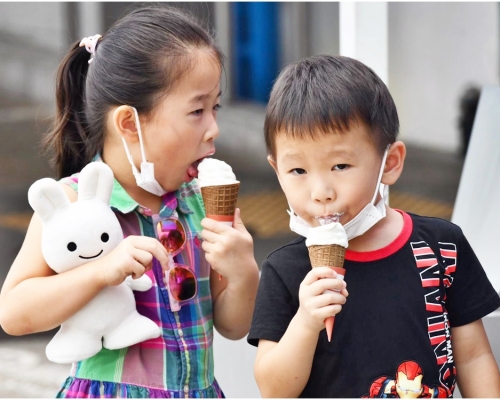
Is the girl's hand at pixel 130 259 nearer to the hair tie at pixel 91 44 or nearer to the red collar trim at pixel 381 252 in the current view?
the red collar trim at pixel 381 252

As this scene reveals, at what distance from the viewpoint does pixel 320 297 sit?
1.70m

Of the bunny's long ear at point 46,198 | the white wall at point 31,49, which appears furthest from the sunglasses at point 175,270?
the white wall at point 31,49

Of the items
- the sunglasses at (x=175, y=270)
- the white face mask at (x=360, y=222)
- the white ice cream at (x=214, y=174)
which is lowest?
the sunglasses at (x=175, y=270)

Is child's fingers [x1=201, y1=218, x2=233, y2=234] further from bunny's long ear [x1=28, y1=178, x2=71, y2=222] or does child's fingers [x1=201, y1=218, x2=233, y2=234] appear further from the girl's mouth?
bunny's long ear [x1=28, y1=178, x2=71, y2=222]

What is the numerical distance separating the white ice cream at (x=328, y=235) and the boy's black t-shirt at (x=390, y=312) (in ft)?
0.52

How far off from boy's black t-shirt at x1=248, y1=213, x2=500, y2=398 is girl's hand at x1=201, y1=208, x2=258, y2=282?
14cm

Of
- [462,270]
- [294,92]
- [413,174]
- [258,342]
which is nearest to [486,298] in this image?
[462,270]

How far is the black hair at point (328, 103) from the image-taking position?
1849 millimetres

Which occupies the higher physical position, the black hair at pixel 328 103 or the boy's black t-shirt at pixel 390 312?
the black hair at pixel 328 103

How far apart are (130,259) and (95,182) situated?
10.1 inches

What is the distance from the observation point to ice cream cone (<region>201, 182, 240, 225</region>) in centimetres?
209

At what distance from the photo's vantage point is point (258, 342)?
6.31ft

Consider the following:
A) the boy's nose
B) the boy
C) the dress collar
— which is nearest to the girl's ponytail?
the dress collar

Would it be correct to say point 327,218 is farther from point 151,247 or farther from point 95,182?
point 95,182
